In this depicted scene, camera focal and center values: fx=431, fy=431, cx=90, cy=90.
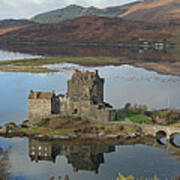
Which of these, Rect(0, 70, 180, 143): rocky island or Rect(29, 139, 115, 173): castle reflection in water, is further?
Rect(0, 70, 180, 143): rocky island

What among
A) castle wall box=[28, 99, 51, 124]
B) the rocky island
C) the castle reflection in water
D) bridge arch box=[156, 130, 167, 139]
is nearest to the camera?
the castle reflection in water

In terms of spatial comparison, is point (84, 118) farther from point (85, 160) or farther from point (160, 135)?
point (85, 160)

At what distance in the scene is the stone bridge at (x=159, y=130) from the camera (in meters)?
83.0

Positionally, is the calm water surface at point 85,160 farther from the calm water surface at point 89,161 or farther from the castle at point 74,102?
the castle at point 74,102

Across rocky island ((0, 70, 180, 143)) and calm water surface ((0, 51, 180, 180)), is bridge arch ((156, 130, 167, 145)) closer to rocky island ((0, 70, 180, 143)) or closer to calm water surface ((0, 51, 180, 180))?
rocky island ((0, 70, 180, 143))

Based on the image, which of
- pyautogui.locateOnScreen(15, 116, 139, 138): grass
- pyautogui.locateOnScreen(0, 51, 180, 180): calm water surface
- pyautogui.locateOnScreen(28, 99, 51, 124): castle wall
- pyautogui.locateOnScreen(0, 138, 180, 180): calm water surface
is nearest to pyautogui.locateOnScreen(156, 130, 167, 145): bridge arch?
pyautogui.locateOnScreen(0, 51, 180, 180): calm water surface

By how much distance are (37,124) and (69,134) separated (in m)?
9.50

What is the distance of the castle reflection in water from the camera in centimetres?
7312

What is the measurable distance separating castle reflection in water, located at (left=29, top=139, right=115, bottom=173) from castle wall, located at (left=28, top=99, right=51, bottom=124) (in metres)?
10.0

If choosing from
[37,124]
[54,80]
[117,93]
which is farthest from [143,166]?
[54,80]

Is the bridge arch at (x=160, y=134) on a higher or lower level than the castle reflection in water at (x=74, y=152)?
higher

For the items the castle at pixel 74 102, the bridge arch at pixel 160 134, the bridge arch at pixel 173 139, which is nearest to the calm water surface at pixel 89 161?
the bridge arch at pixel 173 139

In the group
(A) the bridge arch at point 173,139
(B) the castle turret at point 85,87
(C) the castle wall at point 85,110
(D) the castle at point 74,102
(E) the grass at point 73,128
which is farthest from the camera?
(B) the castle turret at point 85,87

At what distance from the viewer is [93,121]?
8900 cm
